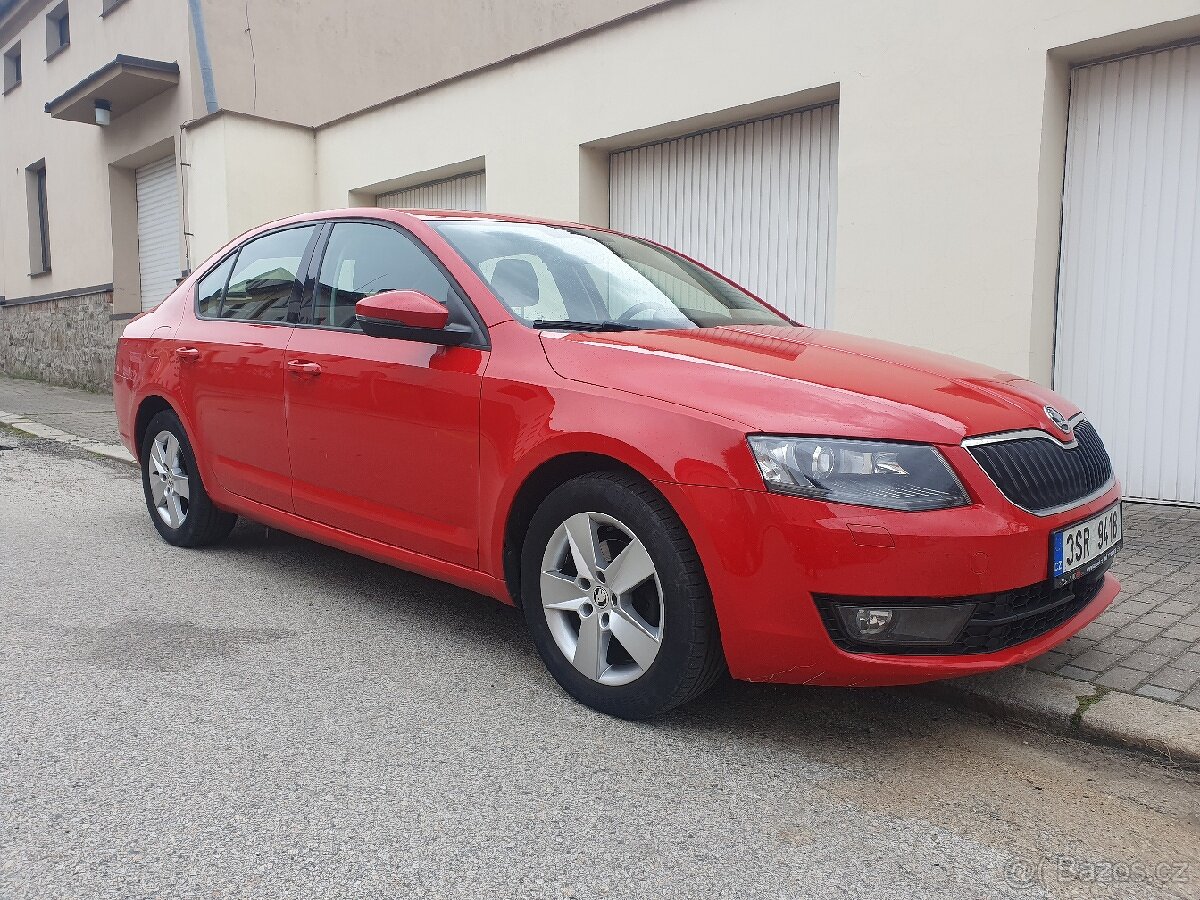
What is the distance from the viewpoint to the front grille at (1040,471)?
103 inches

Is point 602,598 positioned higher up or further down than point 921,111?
further down

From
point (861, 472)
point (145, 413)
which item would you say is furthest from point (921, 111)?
point (145, 413)

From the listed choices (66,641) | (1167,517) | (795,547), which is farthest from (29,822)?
(1167,517)

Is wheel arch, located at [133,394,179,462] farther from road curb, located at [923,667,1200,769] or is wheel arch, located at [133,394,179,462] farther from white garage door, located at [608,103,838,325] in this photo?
white garage door, located at [608,103,838,325]

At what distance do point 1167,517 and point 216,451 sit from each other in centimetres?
494

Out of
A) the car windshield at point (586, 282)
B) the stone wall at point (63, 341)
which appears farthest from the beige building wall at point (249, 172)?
the car windshield at point (586, 282)

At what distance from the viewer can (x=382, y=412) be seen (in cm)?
354

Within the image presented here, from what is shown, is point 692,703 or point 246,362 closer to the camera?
point 692,703

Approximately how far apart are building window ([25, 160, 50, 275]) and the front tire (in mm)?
17929

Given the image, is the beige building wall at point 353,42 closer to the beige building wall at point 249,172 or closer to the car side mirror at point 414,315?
the beige building wall at point 249,172

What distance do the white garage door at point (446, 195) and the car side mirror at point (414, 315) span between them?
22.3ft

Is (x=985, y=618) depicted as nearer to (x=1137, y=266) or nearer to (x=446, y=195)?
(x=1137, y=266)

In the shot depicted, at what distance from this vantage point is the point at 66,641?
3.58 meters

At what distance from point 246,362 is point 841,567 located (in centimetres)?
279
